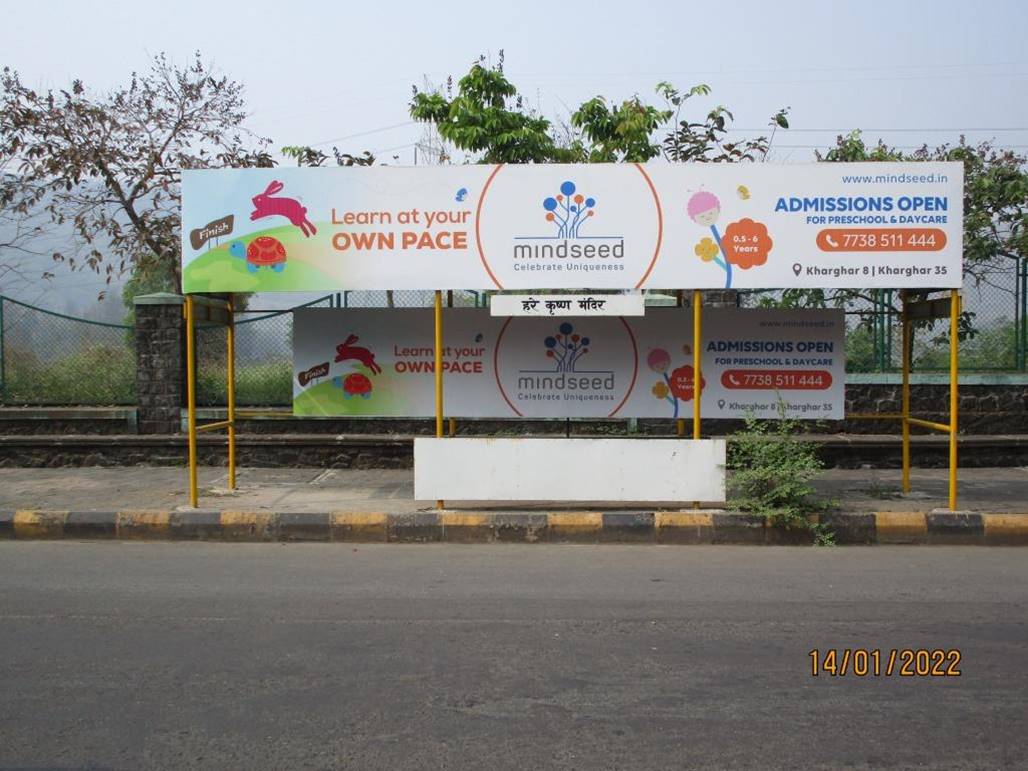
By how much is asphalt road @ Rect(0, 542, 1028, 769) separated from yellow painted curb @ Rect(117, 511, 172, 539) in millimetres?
676

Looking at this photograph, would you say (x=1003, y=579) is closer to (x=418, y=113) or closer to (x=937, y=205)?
(x=937, y=205)

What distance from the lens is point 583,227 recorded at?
782 cm

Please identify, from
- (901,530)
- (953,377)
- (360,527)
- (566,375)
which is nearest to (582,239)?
(566,375)

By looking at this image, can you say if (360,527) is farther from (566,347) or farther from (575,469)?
(566,347)

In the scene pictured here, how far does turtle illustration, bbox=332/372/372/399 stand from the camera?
906cm

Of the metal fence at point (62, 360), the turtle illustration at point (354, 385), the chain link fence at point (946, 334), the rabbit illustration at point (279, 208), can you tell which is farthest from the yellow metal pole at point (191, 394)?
the chain link fence at point (946, 334)

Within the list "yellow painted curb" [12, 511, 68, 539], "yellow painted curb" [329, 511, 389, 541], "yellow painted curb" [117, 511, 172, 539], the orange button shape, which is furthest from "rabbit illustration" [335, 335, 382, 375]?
the orange button shape

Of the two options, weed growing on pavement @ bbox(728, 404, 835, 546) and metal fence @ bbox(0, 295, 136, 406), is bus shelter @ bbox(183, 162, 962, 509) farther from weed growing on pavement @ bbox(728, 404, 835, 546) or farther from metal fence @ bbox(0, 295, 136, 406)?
metal fence @ bbox(0, 295, 136, 406)

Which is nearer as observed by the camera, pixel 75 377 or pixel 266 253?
pixel 266 253

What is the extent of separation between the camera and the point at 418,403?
9086mm

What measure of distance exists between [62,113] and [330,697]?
477 inches

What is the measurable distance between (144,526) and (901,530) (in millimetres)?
6266

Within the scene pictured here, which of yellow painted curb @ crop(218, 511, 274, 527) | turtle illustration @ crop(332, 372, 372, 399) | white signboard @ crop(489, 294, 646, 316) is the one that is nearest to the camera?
white signboard @ crop(489, 294, 646, 316)
